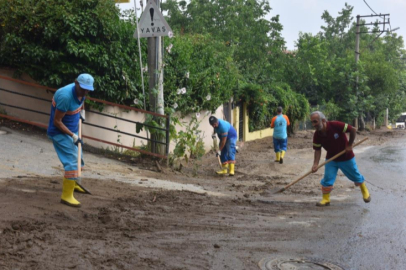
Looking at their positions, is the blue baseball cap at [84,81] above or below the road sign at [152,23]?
below

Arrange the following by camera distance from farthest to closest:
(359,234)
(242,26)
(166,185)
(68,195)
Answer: (242,26), (166,185), (68,195), (359,234)

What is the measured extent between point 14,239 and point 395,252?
3.99 m

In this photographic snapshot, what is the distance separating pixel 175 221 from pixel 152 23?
6.15m

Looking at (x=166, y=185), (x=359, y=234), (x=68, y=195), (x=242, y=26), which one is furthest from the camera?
(x=242, y=26)

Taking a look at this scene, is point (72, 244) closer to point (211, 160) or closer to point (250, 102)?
point (211, 160)

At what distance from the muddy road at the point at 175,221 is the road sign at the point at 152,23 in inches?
115

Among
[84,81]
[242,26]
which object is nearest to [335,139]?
[84,81]

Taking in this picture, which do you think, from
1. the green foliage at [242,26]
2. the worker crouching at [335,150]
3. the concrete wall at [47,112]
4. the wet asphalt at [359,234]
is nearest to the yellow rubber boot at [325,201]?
the worker crouching at [335,150]

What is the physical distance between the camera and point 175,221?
6969 millimetres

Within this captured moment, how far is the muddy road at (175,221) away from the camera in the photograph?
17.7 ft

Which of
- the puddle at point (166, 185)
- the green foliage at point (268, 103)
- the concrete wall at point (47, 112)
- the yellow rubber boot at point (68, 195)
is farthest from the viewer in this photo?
the green foliage at point (268, 103)

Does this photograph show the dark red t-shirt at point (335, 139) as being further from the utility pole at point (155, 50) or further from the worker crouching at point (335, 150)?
the utility pole at point (155, 50)

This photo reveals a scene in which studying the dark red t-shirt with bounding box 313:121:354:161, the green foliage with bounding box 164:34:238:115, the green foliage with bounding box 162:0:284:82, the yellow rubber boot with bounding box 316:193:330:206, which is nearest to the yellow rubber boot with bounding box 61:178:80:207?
the yellow rubber boot with bounding box 316:193:330:206

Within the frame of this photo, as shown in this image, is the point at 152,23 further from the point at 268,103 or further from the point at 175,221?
the point at 268,103
